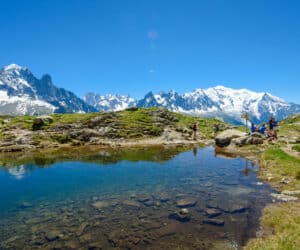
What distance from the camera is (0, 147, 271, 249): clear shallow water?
16.2 meters

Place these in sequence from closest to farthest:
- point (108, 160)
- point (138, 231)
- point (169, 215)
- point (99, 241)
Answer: point (99, 241) → point (138, 231) → point (169, 215) → point (108, 160)

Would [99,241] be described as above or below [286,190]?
below

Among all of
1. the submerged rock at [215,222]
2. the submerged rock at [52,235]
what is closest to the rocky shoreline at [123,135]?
the submerged rock at [215,222]

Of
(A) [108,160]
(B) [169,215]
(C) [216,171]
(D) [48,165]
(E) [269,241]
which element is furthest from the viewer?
(A) [108,160]

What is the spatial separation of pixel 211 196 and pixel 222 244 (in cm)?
813

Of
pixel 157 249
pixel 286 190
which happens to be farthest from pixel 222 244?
pixel 286 190

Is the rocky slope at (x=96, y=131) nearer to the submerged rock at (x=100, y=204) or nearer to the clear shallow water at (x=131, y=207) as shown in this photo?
the clear shallow water at (x=131, y=207)

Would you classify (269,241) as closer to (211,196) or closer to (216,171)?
(211,196)

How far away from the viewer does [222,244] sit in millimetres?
15422

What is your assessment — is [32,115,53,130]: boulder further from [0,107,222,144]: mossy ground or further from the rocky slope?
[0,107,222,144]: mossy ground

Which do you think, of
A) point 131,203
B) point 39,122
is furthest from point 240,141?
point 39,122

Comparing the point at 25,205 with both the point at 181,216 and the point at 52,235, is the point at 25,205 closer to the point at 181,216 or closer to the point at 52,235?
the point at 52,235

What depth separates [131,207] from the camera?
21.3m

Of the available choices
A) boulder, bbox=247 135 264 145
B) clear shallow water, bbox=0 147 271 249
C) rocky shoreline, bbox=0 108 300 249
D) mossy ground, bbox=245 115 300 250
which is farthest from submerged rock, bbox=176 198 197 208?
boulder, bbox=247 135 264 145
